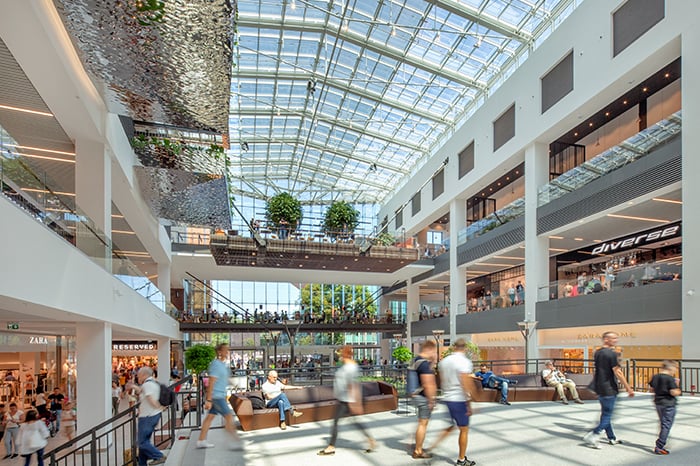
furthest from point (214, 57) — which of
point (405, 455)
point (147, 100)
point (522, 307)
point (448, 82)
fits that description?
point (448, 82)

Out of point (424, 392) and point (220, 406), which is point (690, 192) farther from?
point (220, 406)

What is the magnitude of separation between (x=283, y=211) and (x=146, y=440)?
Result: 57.6ft

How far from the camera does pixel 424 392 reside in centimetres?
612

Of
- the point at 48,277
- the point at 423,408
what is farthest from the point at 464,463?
the point at 48,277

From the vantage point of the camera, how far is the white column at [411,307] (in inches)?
1378

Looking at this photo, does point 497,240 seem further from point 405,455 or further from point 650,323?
point 405,455

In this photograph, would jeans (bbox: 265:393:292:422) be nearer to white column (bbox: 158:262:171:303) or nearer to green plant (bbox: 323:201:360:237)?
green plant (bbox: 323:201:360:237)

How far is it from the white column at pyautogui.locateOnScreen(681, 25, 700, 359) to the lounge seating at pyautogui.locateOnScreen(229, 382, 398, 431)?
314 inches

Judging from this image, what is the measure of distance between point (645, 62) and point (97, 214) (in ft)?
49.4

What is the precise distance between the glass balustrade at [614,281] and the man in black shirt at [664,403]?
9.04 meters

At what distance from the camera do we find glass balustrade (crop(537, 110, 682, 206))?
47.7ft

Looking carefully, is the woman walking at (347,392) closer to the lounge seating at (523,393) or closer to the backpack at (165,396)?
the backpack at (165,396)

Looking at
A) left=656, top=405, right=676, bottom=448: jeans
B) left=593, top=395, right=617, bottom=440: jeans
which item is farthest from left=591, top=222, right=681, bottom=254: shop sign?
left=593, top=395, right=617, bottom=440: jeans

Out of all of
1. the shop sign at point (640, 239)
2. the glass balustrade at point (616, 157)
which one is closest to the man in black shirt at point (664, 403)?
the glass balustrade at point (616, 157)
